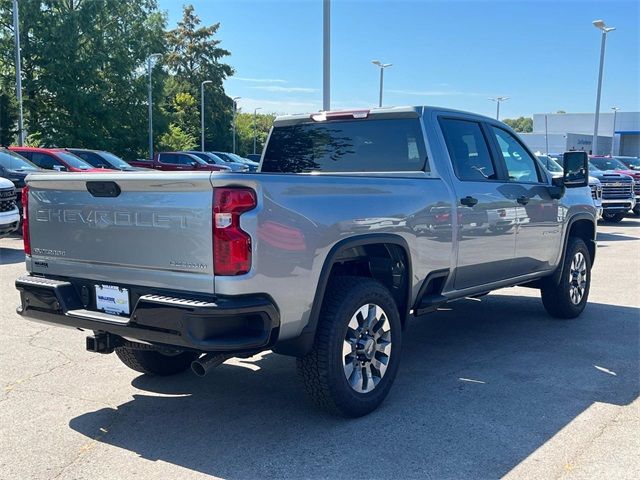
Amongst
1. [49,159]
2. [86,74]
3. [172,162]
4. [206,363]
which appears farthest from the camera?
[86,74]

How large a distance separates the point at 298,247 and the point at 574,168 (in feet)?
12.6

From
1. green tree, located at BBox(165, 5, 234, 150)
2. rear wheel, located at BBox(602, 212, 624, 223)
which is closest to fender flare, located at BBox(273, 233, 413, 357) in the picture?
rear wheel, located at BBox(602, 212, 624, 223)

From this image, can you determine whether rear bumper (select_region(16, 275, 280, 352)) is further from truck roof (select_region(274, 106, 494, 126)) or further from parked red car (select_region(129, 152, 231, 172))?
parked red car (select_region(129, 152, 231, 172))

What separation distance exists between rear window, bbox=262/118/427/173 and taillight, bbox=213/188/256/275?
2048mm

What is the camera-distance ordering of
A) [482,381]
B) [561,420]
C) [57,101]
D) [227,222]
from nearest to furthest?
1. [227,222]
2. [561,420]
3. [482,381]
4. [57,101]

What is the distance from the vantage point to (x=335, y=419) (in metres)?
4.36

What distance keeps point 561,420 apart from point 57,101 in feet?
127

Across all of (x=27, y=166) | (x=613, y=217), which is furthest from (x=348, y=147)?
(x=613, y=217)

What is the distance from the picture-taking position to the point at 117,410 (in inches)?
181

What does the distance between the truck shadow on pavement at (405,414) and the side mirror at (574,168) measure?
59.6 inches

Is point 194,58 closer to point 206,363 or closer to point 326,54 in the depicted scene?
point 326,54

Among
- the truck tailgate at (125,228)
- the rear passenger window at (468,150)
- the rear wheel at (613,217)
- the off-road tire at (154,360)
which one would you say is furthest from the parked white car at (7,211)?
the rear wheel at (613,217)

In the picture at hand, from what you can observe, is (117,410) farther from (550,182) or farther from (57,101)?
(57,101)

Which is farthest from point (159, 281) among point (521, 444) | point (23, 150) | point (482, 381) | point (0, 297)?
point (23, 150)
